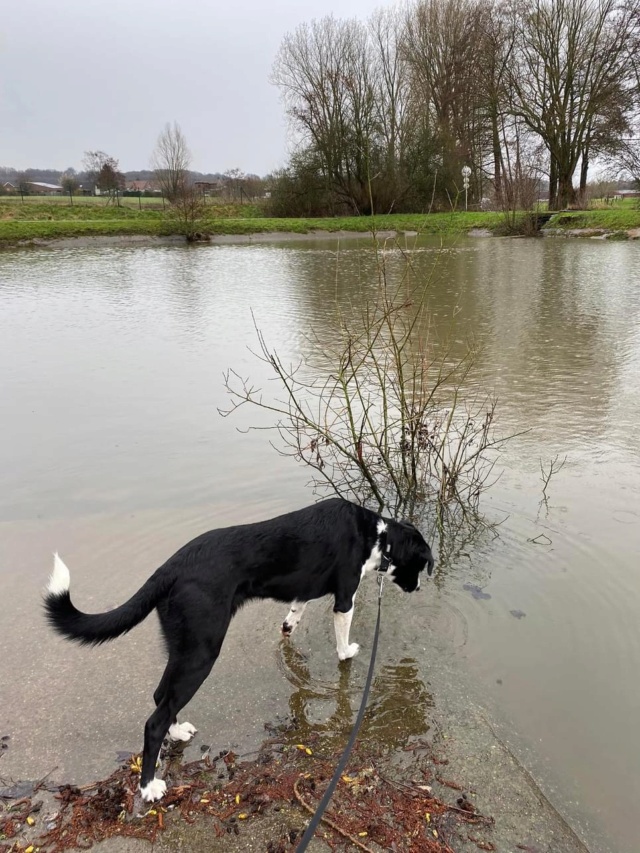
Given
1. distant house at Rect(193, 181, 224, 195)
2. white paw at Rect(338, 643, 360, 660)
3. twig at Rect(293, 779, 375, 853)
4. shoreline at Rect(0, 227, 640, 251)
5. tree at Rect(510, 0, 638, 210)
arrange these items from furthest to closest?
distant house at Rect(193, 181, 224, 195) < tree at Rect(510, 0, 638, 210) < shoreline at Rect(0, 227, 640, 251) < white paw at Rect(338, 643, 360, 660) < twig at Rect(293, 779, 375, 853)

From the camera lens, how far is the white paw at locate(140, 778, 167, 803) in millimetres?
2779

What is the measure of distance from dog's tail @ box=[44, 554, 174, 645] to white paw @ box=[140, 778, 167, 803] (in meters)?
0.71

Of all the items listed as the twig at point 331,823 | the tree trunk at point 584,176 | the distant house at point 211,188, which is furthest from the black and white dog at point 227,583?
the distant house at point 211,188

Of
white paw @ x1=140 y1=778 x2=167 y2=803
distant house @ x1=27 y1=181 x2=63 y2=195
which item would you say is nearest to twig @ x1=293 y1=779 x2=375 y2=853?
white paw @ x1=140 y1=778 x2=167 y2=803

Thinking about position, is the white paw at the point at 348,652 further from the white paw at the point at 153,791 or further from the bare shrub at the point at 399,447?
the bare shrub at the point at 399,447

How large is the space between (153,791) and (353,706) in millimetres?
1216

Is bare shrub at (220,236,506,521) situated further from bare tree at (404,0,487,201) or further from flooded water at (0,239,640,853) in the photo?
bare tree at (404,0,487,201)

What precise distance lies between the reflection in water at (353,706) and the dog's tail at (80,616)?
1.13m

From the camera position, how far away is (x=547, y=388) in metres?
8.62

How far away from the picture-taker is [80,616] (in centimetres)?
284

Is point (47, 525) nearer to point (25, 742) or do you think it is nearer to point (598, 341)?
point (25, 742)

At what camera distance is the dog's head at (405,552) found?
389cm

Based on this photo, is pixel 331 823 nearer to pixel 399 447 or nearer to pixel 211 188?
pixel 399 447

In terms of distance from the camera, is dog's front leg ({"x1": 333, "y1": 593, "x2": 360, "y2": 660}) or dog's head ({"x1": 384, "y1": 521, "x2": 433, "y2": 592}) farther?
dog's head ({"x1": 384, "y1": 521, "x2": 433, "y2": 592})
